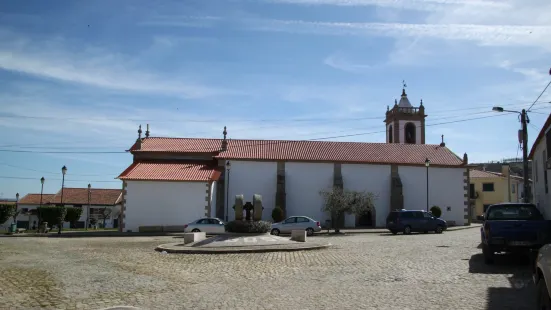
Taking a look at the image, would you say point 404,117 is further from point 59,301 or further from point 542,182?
point 59,301

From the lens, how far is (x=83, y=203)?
210 ft

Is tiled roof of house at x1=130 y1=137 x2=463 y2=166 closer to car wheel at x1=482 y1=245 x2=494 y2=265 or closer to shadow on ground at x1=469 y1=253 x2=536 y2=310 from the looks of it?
shadow on ground at x1=469 y1=253 x2=536 y2=310

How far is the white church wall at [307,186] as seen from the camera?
42.5m

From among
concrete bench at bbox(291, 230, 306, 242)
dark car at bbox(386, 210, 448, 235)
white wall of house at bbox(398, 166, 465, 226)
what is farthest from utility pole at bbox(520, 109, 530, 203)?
white wall of house at bbox(398, 166, 465, 226)

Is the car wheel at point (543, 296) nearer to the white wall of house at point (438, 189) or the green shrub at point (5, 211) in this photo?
the green shrub at point (5, 211)

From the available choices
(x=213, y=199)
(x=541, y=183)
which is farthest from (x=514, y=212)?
(x=213, y=199)

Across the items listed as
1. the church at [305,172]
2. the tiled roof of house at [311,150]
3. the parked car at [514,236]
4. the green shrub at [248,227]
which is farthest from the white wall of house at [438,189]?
the parked car at [514,236]

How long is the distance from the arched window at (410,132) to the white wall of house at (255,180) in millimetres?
23002

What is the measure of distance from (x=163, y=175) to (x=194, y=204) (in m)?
3.55

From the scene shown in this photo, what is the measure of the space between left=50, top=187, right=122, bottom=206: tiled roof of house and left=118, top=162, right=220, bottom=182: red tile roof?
1065 inches

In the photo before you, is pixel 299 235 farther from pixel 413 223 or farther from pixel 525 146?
pixel 413 223

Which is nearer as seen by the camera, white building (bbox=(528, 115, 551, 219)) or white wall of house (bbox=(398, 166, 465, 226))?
white building (bbox=(528, 115, 551, 219))

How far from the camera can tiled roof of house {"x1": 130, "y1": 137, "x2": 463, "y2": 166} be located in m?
43.7

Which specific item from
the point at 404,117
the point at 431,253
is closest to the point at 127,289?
the point at 431,253
